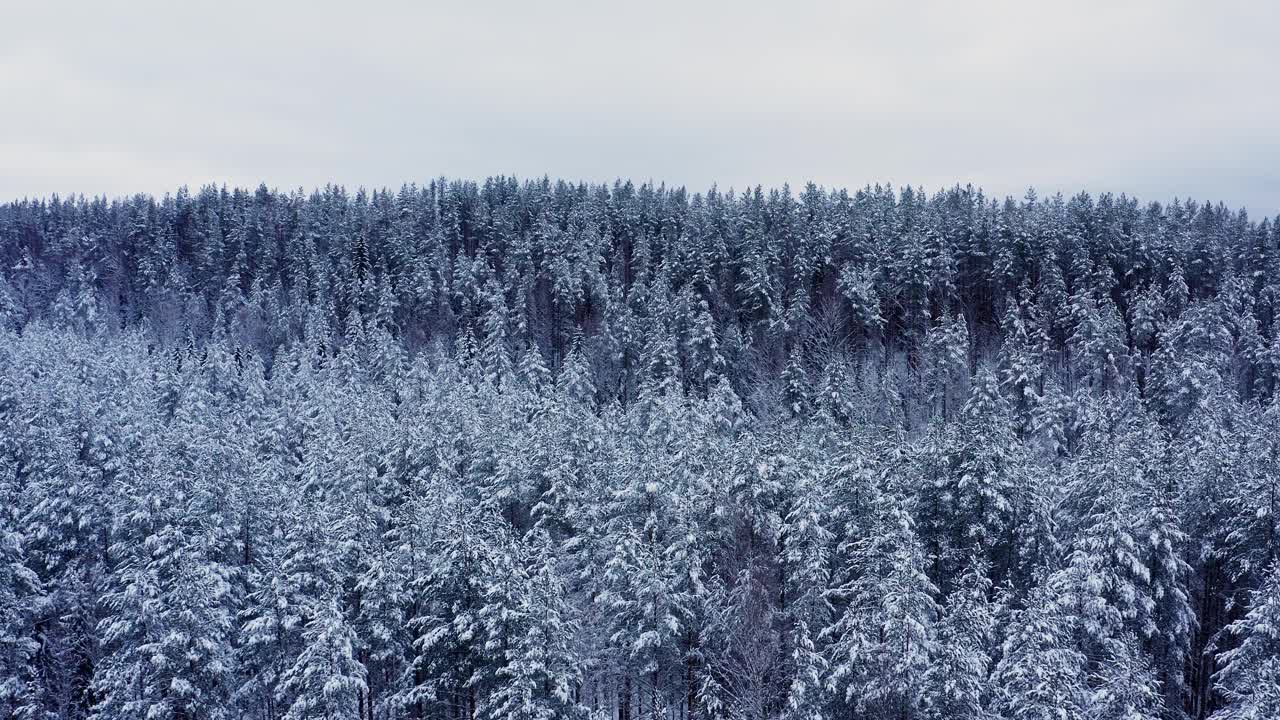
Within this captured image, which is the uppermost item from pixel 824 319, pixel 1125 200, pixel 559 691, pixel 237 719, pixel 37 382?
pixel 1125 200

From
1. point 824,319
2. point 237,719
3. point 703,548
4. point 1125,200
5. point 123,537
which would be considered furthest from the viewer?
point 1125,200

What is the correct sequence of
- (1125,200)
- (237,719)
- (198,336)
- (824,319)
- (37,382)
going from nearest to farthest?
(237,719) < (37,382) < (824,319) < (198,336) < (1125,200)

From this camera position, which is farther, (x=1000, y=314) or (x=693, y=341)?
(x=1000, y=314)

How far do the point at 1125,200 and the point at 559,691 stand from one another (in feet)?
387

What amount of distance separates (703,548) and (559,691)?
291 inches

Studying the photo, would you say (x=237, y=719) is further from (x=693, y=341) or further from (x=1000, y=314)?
(x=1000, y=314)

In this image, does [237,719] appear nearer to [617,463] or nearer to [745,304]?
[617,463]

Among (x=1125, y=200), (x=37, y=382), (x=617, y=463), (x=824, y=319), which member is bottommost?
(x=617, y=463)

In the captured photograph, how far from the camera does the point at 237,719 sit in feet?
77.6

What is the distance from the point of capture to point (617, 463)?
1233 inches

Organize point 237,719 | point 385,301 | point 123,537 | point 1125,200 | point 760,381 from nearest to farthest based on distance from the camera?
1. point 237,719
2. point 123,537
3. point 760,381
4. point 385,301
5. point 1125,200

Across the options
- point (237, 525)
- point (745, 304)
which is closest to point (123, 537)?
point (237, 525)

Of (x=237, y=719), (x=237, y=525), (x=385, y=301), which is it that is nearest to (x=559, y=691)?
(x=237, y=719)

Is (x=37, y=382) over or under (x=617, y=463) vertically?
over
